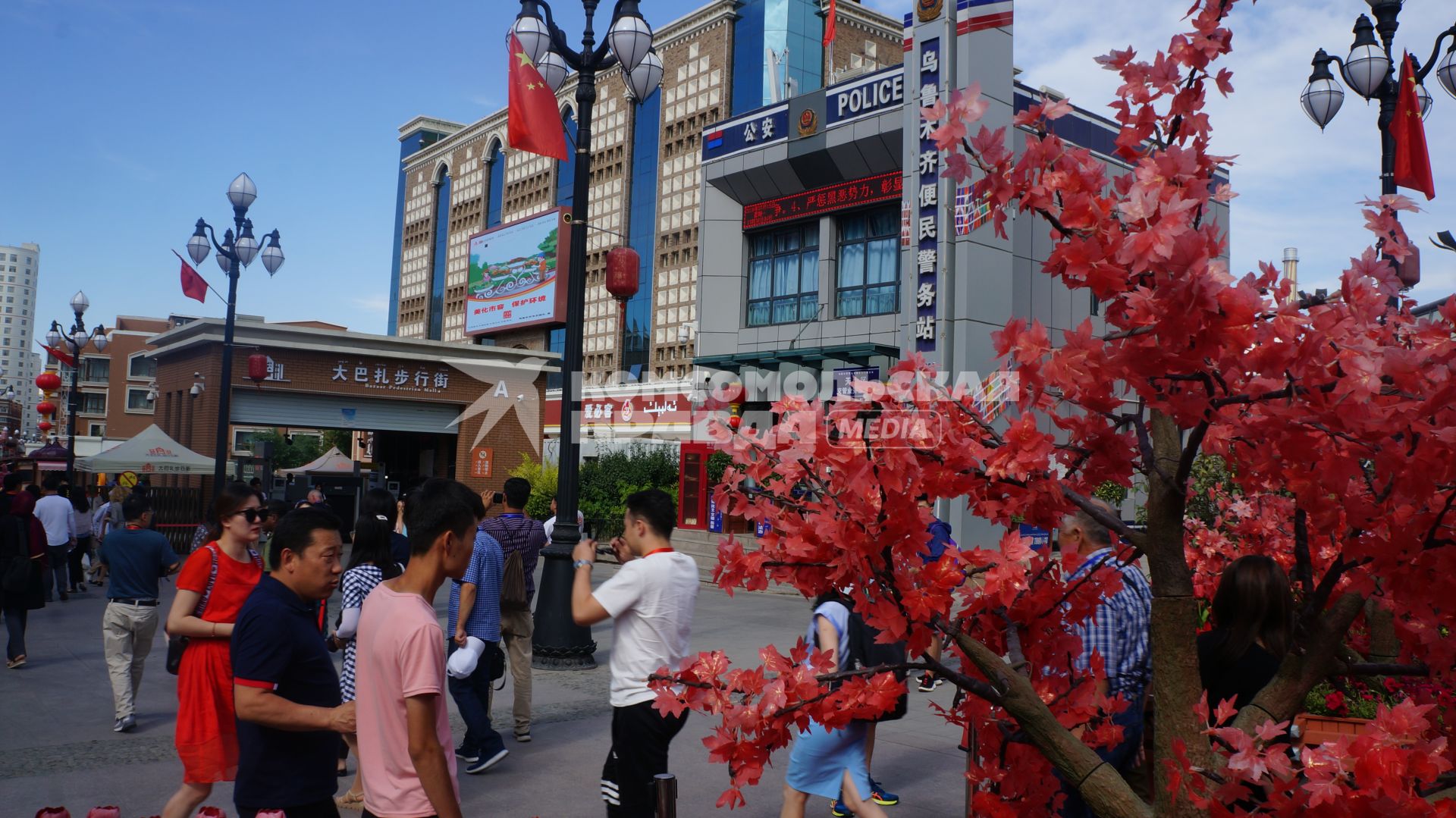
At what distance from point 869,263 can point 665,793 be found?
22.7 meters

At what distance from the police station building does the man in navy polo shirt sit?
1601cm

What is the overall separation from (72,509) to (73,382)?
47.0 feet

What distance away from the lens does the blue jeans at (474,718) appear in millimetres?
6438

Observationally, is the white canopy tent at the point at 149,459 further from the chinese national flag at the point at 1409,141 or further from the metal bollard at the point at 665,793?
the chinese national flag at the point at 1409,141

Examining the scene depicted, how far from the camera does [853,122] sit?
2378 centimetres

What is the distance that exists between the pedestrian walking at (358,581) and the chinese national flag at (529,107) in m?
5.16

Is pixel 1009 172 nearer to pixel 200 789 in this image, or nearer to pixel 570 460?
pixel 200 789

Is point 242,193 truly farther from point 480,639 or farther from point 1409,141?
point 1409,141

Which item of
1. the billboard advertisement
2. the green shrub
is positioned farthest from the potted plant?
the billboard advertisement

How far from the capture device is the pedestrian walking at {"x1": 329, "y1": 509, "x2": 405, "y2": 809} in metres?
5.93

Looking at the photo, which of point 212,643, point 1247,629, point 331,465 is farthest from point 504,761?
point 331,465

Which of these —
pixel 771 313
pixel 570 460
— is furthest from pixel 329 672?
pixel 771 313

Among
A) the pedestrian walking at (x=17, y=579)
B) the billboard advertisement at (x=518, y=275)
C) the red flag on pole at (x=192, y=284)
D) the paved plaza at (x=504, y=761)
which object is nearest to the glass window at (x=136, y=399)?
the billboard advertisement at (x=518, y=275)

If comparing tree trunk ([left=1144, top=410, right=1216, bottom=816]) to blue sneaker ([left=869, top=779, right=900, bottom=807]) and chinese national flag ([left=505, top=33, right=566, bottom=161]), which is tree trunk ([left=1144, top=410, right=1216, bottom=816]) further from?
chinese national flag ([left=505, top=33, right=566, bottom=161])
